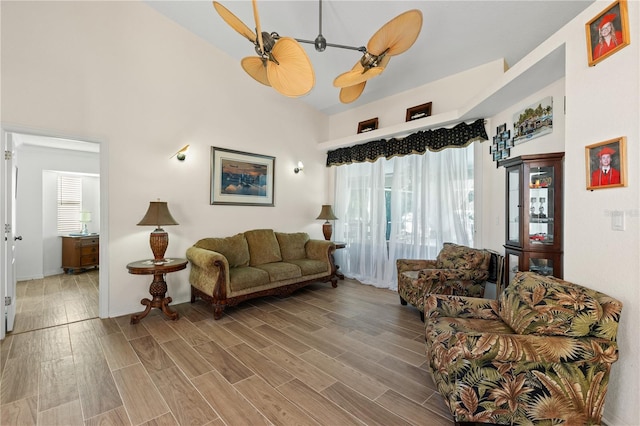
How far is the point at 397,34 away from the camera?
6.23 ft

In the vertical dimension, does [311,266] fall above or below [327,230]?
below

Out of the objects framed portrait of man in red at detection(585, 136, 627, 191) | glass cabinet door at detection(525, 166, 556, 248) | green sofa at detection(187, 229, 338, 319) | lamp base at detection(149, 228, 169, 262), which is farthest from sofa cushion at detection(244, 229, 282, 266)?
framed portrait of man in red at detection(585, 136, 627, 191)

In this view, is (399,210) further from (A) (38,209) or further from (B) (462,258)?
(A) (38,209)

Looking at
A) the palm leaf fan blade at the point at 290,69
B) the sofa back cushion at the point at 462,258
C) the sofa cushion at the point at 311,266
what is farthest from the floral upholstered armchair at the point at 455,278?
the palm leaf fan blade at the point at 290,69

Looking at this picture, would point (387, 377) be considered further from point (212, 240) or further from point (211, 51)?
point (211, 51)

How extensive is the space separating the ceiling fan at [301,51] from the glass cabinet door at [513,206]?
1875mm

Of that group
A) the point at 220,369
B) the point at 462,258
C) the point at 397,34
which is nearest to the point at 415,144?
the point at 462,258

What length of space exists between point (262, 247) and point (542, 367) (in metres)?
3.59

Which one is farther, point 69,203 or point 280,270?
point 69,203


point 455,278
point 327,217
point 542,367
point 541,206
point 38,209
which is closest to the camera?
point 542,367

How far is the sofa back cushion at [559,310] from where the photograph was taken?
148 cm

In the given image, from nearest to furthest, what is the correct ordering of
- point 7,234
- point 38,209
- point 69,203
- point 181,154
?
point 7,234, point 181,154, point 38,209, point 69,203

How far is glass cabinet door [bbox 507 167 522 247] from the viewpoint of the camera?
112 inches

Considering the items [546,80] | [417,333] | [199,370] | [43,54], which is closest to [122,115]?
[43,54]
